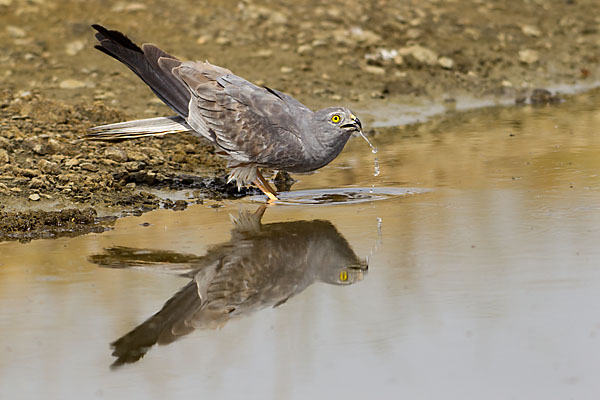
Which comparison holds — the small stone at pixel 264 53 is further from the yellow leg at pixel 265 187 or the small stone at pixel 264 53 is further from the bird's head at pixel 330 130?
the bird's head at pixel 330 130

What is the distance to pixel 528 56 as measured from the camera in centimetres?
1238

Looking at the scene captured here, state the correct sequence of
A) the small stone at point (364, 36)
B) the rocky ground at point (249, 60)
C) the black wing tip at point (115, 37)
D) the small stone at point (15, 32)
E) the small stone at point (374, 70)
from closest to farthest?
1. the black wing tip at point (115, 37)
2. the rocky ground at point (249, 60)
3. the small stone at point (374, 70)
4. the small stone at point (15, 32)
5. the small stone at point (364, 36)

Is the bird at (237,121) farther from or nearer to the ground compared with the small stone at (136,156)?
farther from the ground

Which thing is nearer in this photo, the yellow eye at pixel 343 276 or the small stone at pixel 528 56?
the yellow eye at pixel 343 276

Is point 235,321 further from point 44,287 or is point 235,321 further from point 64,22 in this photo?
point 64,22

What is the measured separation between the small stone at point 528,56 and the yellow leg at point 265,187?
618 cm

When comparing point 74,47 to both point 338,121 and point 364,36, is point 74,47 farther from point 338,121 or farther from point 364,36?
point 338,121

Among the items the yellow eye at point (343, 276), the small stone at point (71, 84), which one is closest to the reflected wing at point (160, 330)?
the yellow eye at point (343, 276)

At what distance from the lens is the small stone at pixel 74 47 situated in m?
11.6

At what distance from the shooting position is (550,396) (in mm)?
3463

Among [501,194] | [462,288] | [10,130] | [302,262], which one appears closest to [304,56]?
[10,130]

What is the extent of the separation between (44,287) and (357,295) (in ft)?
5.53

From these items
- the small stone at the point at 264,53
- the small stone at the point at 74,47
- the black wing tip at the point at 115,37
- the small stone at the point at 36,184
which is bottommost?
the small stone at the point at 74,47

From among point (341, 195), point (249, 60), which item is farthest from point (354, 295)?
point (249, 60)
